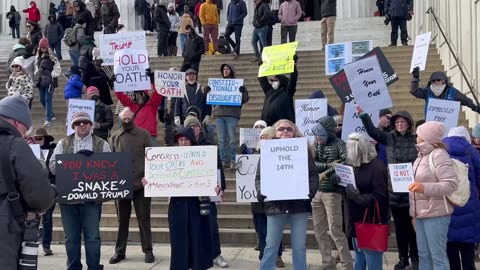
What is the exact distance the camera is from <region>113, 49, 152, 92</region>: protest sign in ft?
34.8

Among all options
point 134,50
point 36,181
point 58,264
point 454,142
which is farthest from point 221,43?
point 36,181

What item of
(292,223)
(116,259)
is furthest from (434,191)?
(116,259)

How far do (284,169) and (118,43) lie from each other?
6.09 meters

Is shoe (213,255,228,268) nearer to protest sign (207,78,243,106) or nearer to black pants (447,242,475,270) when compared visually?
black pants (447,242,475,270)

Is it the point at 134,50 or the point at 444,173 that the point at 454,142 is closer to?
the point at 444,173

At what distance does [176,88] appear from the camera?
435 inches

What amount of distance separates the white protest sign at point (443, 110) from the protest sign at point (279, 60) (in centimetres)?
219

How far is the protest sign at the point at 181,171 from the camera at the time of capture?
7539mm

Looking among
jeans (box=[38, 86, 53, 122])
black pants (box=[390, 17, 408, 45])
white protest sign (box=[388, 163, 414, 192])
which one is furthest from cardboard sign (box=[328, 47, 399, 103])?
black pants (box=[390, 17, 408, 45])

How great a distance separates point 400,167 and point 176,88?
4.95 metres

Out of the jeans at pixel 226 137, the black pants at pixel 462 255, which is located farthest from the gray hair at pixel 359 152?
the jeans at pixel 226 137

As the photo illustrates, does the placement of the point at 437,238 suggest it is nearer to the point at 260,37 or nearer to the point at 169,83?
the point at 169,83

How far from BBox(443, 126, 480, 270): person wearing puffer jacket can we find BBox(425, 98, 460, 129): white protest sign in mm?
1428

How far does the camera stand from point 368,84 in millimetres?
8750
